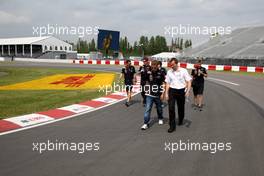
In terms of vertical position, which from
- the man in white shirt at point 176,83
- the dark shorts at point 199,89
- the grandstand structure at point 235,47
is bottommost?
the dark shorts at point 199,89

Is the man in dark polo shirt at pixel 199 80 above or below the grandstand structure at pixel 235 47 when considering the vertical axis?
below

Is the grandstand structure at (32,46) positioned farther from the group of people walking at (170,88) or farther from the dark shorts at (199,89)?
the group of people walking at (170,88)

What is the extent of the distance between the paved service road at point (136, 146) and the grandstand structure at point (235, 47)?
26.8 m

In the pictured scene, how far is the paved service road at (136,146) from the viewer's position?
4.91 metres

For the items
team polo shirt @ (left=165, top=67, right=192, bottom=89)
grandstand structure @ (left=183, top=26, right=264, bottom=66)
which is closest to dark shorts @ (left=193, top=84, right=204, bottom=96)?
team polo shirt @ (left=165, top=67, right=192, bottom=89)

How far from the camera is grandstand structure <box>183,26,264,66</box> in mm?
40556

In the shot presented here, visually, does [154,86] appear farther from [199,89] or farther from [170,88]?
[199,89]

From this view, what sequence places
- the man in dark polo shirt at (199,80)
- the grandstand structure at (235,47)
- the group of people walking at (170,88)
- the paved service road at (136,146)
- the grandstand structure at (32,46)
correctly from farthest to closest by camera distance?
the grandstand structure at (32,46) → the grandstand structure at (235,47) → the man in dark polo shirt at (199,80) → the group of people walking at (170,88) → the paved service road at (136,146)

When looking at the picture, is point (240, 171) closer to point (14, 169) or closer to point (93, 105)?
point (14, 169)

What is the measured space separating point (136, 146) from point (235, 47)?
46.1 metres

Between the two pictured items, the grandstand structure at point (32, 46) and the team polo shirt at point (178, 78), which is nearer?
the team polo shirt at point (178, 78)

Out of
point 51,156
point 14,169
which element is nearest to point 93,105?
point 51,156

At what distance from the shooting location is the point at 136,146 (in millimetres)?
6152

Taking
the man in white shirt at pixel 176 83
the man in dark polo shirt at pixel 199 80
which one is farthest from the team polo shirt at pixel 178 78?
the man in dark polo shirt at pixel 199 80
